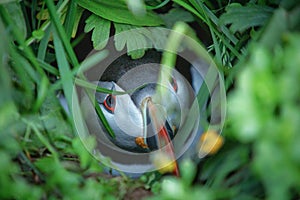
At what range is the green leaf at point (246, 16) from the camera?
43.2 inches

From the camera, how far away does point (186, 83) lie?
1.41 metres

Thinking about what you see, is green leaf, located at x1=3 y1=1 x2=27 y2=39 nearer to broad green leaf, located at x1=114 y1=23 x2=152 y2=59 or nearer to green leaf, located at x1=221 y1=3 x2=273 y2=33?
broad green leaf, located at x1=114 y1=23 x2=152 y2=59

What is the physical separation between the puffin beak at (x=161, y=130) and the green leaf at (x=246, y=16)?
0.23m

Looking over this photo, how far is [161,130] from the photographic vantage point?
1157mm

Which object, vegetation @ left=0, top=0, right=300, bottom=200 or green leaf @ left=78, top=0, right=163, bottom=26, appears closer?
vegetation @ left=0, top=0, right=300, bottom=200

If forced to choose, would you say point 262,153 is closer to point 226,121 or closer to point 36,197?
point 36,197

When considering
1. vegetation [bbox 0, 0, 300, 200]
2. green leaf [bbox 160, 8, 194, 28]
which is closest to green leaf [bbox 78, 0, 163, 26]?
vegetation [bbox 0, 0, 300, 200]

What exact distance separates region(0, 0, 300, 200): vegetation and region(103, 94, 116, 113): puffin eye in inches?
4.5

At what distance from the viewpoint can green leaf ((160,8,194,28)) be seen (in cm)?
140

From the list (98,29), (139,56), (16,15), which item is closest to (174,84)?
(139,56)

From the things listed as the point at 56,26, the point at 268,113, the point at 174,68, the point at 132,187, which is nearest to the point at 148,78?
the point at 174,68

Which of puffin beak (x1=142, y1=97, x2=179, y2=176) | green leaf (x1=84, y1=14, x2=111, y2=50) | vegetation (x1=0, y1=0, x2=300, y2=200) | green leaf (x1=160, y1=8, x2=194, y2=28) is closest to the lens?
vegetation (x1=0, y1=0, x2=300, y2=200)

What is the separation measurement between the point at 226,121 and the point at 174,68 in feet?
1.52

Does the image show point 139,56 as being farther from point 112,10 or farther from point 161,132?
point 161,132
